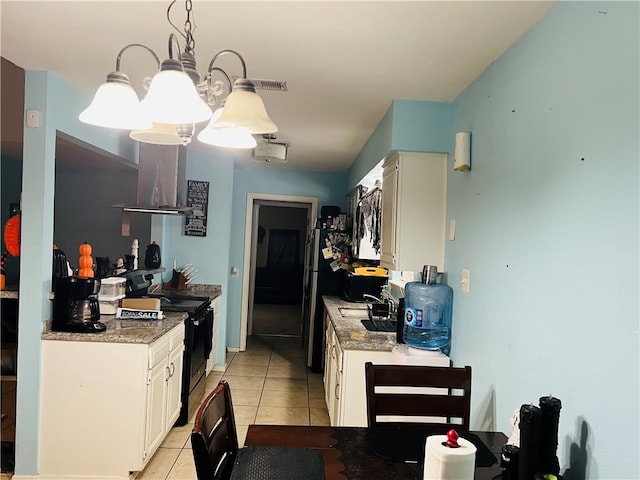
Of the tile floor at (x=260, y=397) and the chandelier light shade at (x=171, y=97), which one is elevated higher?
the chandelier light shade at (x=171, y=97)

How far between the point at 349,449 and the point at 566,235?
1.00 meters

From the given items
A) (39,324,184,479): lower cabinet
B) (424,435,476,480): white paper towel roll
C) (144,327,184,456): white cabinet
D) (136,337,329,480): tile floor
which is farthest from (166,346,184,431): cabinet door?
(424,435,476,480): white paper towel roll

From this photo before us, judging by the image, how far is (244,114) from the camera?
1.22 meters

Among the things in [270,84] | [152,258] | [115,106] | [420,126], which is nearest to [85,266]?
[152,258]

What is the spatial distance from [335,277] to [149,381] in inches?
101

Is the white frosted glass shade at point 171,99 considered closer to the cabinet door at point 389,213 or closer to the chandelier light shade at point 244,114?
the chandelier light shade at point 244,114

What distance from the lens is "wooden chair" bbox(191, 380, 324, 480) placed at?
1172mm

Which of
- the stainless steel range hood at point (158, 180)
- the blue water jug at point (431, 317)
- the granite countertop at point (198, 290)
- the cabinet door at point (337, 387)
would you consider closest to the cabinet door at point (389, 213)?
the blue water jug at point (431, 317)

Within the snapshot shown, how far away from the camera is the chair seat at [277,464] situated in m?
1.24

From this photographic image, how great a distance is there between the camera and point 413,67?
6.89 feet

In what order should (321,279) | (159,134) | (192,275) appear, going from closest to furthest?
(159,134), (192,275), (321,279)

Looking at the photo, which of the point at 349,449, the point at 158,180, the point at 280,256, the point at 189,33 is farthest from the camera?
the point at 280,256

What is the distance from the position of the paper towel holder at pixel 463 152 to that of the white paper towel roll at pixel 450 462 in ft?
4.91

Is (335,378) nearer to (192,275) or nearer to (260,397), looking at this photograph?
(260,397)
